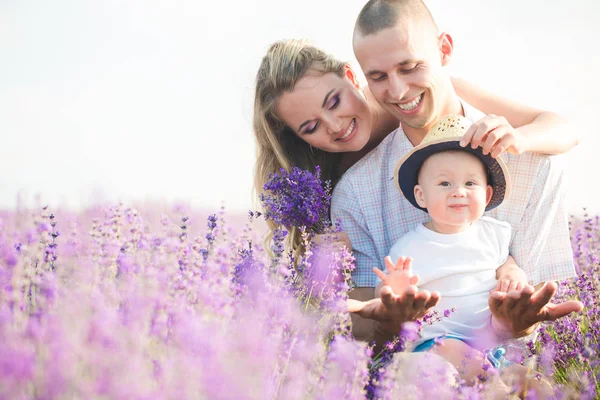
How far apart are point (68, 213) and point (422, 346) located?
205 centimetres

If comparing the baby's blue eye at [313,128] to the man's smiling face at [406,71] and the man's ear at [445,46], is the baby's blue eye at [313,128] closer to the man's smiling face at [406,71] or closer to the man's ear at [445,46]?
the man's smiling face at [406,71]

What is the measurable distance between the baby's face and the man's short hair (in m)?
0.91

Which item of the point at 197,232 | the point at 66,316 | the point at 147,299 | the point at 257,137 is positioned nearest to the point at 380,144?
the point at 257,137

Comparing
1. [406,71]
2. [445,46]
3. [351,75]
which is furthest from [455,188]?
[351,75]

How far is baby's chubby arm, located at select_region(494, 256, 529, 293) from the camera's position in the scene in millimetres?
2807

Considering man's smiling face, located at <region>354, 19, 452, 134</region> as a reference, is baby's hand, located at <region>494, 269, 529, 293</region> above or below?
below

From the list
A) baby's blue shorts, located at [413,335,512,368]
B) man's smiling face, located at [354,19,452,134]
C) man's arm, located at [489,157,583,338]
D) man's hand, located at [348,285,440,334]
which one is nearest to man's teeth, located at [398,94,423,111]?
man's smiling face, located at [354,19,452,134]

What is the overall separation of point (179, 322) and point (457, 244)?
1680mm

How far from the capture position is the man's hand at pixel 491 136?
9.00 ft

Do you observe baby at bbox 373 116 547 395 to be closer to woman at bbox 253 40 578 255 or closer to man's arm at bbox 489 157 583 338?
man's arm at bbox 489 157 583 338

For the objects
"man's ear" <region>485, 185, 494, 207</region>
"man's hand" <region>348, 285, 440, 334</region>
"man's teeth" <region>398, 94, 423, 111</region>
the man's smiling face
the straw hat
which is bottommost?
"man's hand" <region>348, 285, 440, 334</region>

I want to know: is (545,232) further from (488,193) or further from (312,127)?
(312,127)

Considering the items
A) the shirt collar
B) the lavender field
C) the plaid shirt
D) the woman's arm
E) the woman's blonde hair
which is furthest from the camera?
the woman's blonde hair

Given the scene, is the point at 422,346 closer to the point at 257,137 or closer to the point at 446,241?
the point at 446,241
